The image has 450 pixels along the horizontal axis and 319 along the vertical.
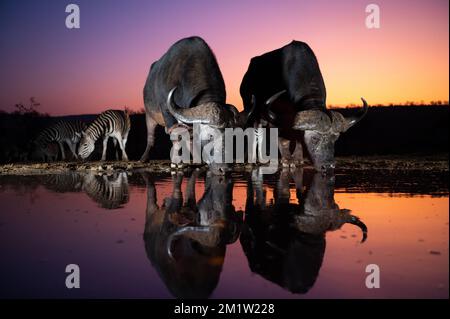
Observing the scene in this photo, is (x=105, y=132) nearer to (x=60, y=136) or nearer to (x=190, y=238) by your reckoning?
(x=60, y=136)

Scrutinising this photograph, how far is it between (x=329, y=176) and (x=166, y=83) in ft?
16.2

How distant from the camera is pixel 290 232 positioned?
14.0 ft

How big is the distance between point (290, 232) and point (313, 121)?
6.70 meters

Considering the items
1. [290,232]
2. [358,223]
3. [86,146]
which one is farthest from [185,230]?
Result: [86,146]

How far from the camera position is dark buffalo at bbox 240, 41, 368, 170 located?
10727mm

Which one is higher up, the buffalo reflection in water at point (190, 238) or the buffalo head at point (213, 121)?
the buffalo head at point (213, 121)

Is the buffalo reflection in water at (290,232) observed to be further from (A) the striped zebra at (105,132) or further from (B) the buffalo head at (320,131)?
(A) the striped zebra at (105,132)

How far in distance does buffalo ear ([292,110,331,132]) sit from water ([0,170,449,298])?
3.25 m

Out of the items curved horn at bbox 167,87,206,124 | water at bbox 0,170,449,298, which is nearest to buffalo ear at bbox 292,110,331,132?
curved horn at bbox 167,87,206,124

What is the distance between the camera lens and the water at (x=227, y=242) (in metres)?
2.95

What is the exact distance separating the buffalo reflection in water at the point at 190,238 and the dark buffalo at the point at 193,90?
2722 millimetres

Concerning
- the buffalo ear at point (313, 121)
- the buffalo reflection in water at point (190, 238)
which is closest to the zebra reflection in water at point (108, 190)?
the buffalo reflection in water at point (190, 238)

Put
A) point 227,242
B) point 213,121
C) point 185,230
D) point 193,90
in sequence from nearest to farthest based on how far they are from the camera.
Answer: point 227,242
point 185,230
point 213,121
point 193,90
